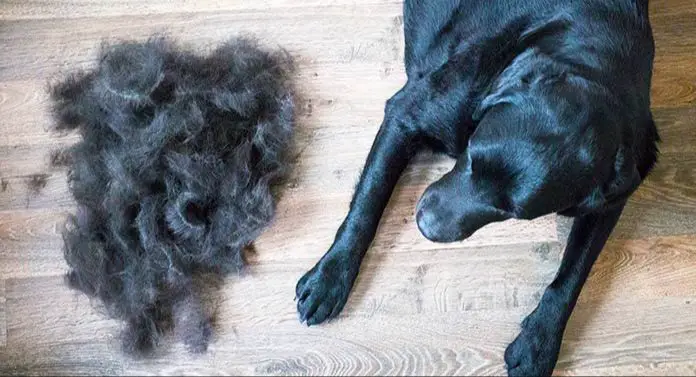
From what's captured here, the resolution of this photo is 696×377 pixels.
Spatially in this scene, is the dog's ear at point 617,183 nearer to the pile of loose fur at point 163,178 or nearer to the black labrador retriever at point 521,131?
the black labrador retriever at point 521,131

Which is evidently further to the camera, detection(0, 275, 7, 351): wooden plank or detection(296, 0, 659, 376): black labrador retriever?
detection(0, 275, 7, 351): wooden plank

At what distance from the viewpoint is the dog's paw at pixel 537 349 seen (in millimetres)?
1645

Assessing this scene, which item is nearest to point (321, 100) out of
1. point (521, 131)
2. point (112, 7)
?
point (112, 7)

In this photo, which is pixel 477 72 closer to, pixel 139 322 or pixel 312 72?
pixel 312 72

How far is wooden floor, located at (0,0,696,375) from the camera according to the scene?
65.3 inches

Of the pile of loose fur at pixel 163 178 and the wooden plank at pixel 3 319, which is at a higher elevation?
the pile of loose fur at pixel 163 178

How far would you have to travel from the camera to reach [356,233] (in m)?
1.61

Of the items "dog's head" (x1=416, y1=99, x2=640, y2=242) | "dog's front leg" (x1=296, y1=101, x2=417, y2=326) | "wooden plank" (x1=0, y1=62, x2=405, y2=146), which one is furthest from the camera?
"wooden plank" (x1=0, y1=62, x2=405, y2=146)

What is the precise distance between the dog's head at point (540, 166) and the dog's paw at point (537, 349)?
0.39 m

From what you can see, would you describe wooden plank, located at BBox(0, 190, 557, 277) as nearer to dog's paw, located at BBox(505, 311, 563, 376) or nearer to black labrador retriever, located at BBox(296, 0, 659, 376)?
black labrador retriever, located at BBox(296, 0, 659, 376)

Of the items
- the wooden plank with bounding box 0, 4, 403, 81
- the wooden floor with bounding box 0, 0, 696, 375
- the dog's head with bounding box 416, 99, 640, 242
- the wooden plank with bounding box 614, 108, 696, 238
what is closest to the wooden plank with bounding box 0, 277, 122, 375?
the wooden floor with bounding box 0, 0, 696, 375

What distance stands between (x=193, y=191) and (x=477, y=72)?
2.07ft

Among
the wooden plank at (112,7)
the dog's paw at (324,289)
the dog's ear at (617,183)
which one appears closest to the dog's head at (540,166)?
the dog's ear at (617,183)

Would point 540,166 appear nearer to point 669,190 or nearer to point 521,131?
point 521,131
